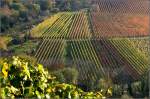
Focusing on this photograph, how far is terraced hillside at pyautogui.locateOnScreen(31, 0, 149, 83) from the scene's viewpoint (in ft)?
53.0

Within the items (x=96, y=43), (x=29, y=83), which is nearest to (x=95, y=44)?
(x=96, y=43)

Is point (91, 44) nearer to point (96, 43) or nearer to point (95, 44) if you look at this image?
point (95, 44)

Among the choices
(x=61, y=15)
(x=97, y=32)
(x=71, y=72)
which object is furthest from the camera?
(x=61, y=15)

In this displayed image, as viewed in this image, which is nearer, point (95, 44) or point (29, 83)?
point (29, 83)

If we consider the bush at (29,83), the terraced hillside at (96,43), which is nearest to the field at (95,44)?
the terraced hillside at (96,43)

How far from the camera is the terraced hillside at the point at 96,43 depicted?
16.2 metres

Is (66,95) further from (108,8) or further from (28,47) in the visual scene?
(108,8)

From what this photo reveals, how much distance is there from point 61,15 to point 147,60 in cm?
638

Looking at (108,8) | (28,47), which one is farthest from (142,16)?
(28,47)

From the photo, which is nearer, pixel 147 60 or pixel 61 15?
pixel 147 60

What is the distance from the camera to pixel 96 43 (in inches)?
728

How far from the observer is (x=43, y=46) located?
17.9m

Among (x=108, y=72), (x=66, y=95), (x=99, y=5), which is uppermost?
(x=66, y=95)

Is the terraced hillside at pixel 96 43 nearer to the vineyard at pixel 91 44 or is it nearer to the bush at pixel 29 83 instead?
the vineyard at pixel 91 44
